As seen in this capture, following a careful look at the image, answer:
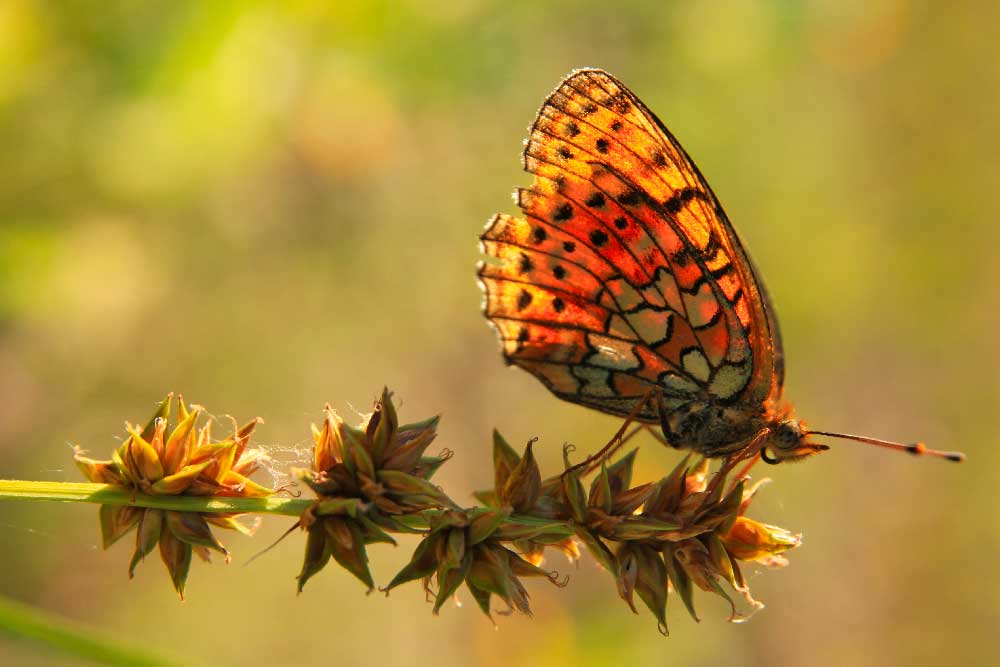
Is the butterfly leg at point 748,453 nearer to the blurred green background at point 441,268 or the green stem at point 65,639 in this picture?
the green stem at point 65,639

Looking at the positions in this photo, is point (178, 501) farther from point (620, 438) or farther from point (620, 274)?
point (620, 274)

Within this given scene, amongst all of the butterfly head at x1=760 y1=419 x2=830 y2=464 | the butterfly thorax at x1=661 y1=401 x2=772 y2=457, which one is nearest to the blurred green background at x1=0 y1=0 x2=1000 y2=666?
the butterfly thorax at x1=661 y1=401 x2=772 y2=457

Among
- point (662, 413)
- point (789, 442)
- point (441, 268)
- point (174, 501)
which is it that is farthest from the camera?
point (441, 268)

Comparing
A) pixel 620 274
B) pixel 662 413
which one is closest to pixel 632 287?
pixel 620 274

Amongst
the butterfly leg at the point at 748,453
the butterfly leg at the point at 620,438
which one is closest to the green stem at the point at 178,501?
the butterfly leg at the point at 620,438

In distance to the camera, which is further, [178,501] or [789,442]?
[789,442]

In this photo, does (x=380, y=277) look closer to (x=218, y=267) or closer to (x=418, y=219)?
(x=418, y=219)

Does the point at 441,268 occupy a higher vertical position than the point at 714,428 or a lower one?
higher
